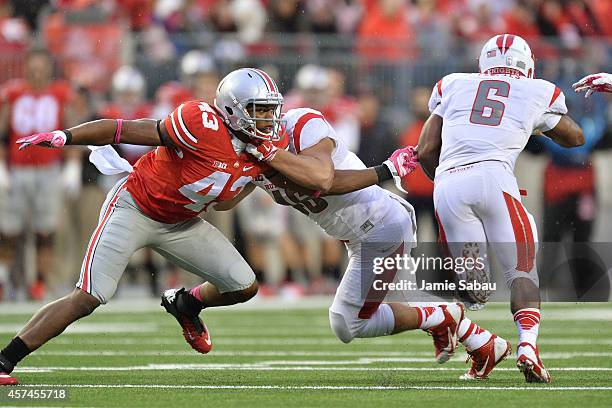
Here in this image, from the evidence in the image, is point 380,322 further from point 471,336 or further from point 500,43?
point 500,43

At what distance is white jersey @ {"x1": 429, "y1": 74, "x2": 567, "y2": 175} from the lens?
693 centimetres

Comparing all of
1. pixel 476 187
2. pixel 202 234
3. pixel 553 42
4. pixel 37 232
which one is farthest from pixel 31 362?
pixel 553 42

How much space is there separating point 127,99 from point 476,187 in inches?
237

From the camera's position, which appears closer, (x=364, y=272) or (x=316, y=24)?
(x=364, y=272)

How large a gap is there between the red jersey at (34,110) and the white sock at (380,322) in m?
5.70

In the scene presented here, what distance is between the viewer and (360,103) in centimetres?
1337

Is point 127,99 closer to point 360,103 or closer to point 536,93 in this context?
point 360,103

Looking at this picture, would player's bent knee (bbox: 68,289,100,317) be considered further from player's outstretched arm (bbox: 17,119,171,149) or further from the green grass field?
player's outstretched arm (bbox: 17,119,171,149)

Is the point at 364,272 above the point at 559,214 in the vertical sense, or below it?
above

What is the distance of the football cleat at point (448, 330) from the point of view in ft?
23.1

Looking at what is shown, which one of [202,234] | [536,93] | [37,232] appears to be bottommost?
[37,232]

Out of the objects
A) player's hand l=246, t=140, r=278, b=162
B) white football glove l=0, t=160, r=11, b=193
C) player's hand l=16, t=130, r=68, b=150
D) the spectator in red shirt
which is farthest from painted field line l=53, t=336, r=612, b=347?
the spectator in red shirt

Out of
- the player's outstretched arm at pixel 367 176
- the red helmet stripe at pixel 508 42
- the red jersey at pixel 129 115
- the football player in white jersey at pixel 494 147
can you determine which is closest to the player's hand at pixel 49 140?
the player's outstretched arm at pixel 367 176

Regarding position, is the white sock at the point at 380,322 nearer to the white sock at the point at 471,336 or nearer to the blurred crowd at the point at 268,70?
the white sock at the point at 471,336
